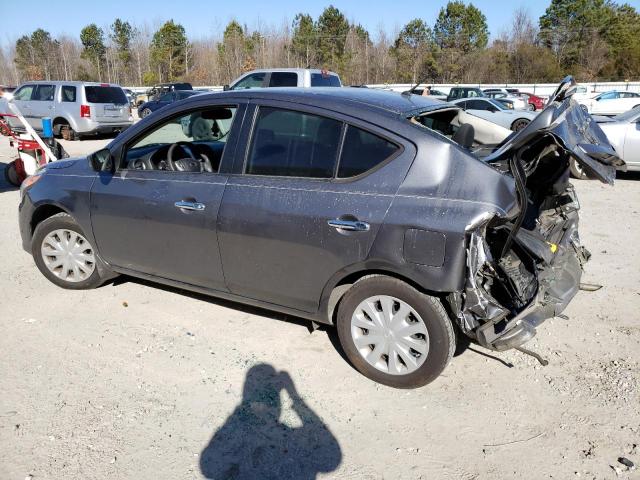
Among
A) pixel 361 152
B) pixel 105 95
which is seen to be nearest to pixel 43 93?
pixel 105 95

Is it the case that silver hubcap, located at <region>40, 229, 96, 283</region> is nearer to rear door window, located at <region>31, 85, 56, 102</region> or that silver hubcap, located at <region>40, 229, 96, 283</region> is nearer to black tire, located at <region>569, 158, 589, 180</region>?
black tire, located at <region>569, 158, 589, 180</region>

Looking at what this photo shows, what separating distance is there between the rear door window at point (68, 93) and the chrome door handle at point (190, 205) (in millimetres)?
14877

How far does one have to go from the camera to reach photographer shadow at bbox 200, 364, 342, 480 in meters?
2.68

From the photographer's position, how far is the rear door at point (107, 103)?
54.0 feet

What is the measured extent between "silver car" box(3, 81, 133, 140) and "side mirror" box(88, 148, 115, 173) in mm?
13451

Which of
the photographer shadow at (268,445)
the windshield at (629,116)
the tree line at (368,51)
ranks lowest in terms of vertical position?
the photographer shadow at (268,445)

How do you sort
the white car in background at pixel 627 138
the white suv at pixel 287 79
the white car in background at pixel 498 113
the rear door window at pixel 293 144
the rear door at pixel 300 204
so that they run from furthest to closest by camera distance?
the white car in background at pixel 498 113, the white suv at pixel 287 79, the white car in background at pixel 627 138, the rear door window at pixel 293 144, the rear door at pixel 300 204

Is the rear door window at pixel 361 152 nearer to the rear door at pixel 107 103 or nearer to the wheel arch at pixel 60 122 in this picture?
the rear door at pixel 107 103

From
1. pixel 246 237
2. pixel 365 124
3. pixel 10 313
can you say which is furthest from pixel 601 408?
pixel 10 313

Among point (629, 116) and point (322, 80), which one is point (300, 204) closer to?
point (629, 116)

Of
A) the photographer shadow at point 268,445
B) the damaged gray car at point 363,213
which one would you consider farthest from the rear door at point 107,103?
the photographer shadow at point 268,445

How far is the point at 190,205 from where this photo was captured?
3.70 m

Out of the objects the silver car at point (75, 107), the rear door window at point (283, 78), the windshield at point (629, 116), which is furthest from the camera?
the silver car at point (75, 107)

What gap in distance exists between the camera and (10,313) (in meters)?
4.36
